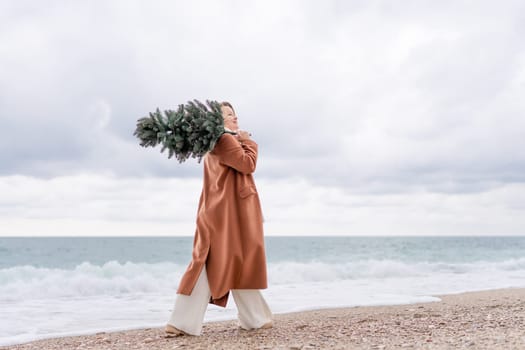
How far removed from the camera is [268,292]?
11.3 m

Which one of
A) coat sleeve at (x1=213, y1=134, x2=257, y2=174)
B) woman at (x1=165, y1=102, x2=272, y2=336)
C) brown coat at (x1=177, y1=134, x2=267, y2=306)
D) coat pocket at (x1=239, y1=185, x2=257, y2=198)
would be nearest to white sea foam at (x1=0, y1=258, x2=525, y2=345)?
woman at (x1=165, y1=102, x2=272, y2=336)

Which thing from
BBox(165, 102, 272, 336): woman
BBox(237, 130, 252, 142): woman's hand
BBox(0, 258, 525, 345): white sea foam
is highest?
BBox(237, 130, 252, 142): woman's hand

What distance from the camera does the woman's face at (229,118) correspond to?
5.29m

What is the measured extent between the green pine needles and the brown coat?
0.15 metres

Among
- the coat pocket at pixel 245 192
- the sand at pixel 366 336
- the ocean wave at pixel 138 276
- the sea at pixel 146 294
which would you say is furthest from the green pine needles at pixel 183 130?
the ocean wave at pixel 138 276

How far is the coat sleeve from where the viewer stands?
5004 mm

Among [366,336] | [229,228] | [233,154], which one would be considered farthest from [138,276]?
[366,336]

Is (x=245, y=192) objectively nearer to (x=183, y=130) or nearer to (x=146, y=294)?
(x=183, y=130)

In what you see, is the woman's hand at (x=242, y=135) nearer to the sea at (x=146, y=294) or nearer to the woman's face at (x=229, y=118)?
the woman's face at (x=229, y=118)

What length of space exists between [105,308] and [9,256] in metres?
30.4

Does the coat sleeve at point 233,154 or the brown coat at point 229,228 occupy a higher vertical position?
the coat sleeve at point 233,154

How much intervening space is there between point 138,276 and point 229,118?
28.3 feet

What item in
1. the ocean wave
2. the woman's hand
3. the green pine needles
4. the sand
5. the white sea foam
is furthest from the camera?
the ocean wave

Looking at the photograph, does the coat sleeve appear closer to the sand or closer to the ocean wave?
the sand
